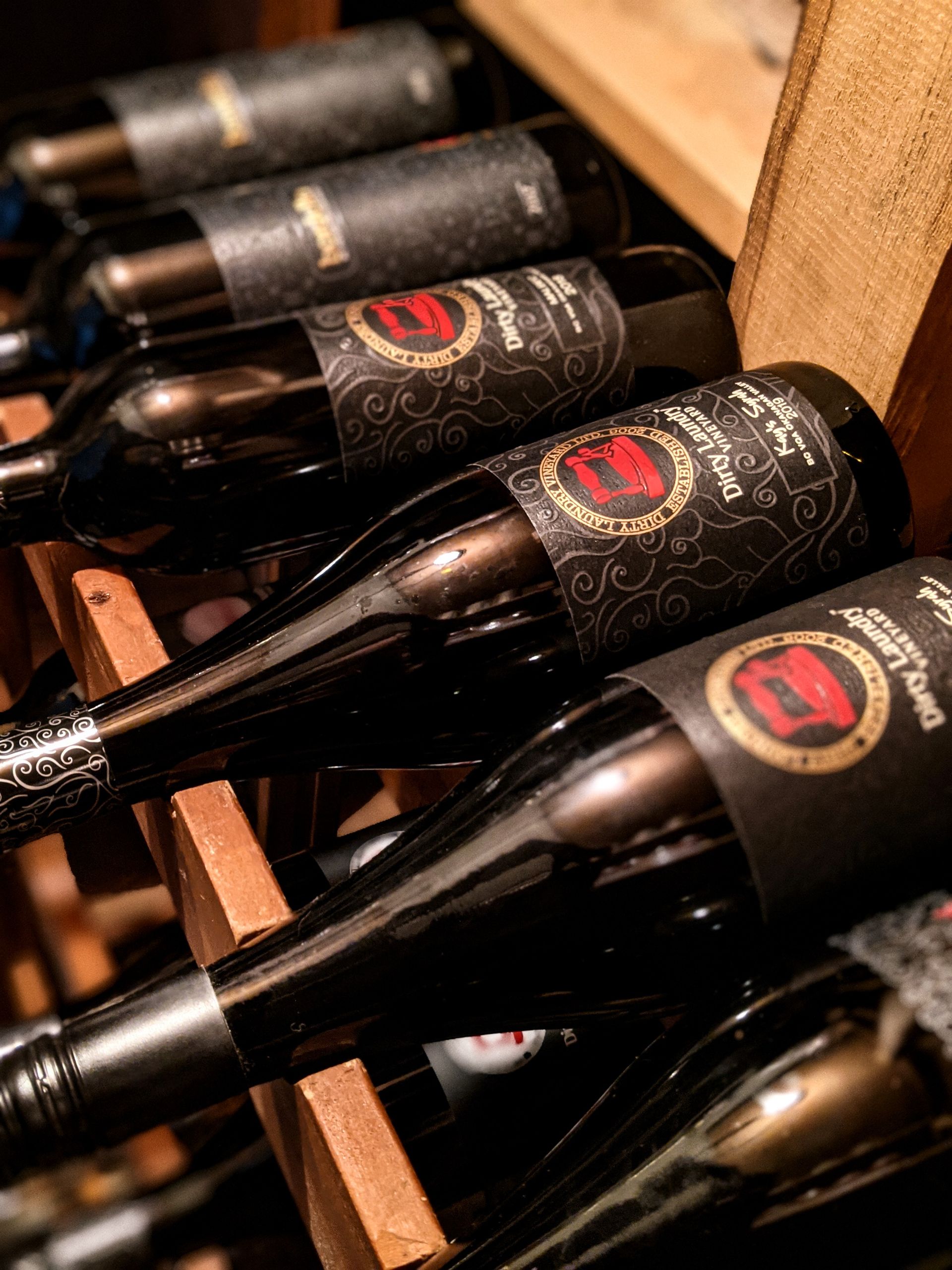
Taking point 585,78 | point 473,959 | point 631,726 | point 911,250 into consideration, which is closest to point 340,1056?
point 473,959

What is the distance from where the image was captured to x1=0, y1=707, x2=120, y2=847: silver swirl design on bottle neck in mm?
436

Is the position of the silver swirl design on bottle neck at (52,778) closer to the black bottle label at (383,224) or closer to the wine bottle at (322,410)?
the wine bottle at (322,410)

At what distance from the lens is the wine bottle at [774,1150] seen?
0.36 metres

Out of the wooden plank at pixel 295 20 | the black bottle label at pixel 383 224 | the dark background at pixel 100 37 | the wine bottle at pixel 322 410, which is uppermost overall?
the dark background at pixel 100 37

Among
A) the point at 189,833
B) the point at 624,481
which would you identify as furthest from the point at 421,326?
the point at 189,833

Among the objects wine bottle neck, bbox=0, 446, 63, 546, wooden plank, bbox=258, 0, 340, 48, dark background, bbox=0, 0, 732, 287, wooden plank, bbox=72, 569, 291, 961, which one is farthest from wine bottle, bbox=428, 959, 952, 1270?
dark background, bbox=0, 0, 732, 287

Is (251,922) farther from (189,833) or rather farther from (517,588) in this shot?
(517,588)

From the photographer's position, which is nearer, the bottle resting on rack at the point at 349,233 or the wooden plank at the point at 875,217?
the wooden plank at the point at 875,217

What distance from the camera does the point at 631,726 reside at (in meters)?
0.41

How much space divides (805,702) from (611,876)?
9 cm

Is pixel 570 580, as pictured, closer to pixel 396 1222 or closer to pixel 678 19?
pixel 396 1222

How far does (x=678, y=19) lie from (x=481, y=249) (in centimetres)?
30

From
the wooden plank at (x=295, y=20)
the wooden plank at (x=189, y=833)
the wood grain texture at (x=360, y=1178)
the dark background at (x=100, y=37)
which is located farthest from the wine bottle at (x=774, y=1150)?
the dark background at (x=100, y=37)

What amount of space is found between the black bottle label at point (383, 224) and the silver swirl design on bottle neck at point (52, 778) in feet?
0.90
